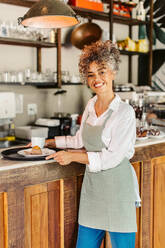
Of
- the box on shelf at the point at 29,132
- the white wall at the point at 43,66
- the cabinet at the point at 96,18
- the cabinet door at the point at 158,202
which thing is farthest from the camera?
the white wall at the point at 43,66

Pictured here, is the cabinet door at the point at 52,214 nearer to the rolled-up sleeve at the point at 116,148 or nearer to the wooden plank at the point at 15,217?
the wooden plank at the point at 15,217

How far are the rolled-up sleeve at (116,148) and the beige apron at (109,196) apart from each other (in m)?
0.08

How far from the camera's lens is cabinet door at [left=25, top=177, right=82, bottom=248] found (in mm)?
2078

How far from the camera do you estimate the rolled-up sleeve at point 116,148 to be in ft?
6.36

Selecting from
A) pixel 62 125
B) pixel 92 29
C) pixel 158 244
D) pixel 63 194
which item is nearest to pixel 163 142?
pixel 158 244

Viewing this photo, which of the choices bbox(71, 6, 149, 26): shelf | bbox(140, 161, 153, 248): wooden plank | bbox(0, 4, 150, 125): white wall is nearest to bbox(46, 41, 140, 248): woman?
bbox(140, 161, 153, 248): wooden plank

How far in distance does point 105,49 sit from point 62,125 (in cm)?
188

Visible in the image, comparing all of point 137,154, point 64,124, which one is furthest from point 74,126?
point 137,154

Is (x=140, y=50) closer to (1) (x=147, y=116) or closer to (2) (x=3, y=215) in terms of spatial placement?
(1) (x=147, y=116)

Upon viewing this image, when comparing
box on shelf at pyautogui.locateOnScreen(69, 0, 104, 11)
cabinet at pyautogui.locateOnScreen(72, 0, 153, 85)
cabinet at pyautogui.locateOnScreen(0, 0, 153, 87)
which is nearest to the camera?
cabinet at pyautogui.locateOnScreen(0, 0, 153, 87)

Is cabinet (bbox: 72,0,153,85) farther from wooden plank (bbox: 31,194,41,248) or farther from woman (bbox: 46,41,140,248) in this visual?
wooden plank (bbox: 31,194,41,248)

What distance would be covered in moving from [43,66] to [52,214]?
2.37m

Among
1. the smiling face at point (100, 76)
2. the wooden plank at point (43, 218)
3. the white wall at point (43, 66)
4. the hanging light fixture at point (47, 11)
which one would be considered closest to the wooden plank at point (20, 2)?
the white wall at point (43, 66)

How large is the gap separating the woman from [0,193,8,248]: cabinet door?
0.35 meters
